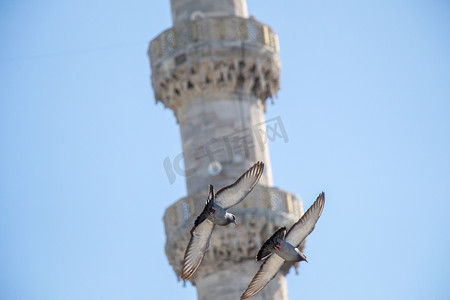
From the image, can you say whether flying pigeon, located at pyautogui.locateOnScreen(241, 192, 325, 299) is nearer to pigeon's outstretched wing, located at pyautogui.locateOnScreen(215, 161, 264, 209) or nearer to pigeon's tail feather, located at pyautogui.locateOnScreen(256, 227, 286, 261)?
pigeon's tail feather, located at pyautogui.locateOnScreen(256, 227, 286, 261)

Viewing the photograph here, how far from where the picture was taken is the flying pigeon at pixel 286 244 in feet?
86.6

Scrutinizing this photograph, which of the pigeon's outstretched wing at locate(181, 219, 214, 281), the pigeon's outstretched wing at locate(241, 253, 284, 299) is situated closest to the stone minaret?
the pigeon's outstretched wing at locate(241, 253, 284, 299)

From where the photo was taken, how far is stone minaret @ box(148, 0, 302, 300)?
41.1m

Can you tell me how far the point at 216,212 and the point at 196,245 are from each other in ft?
4.99

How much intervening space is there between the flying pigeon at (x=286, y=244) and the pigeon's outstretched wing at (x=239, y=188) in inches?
31.5

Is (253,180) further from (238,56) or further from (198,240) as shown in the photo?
(238,56)

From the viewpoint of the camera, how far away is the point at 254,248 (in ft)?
135

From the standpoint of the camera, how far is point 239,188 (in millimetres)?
26141

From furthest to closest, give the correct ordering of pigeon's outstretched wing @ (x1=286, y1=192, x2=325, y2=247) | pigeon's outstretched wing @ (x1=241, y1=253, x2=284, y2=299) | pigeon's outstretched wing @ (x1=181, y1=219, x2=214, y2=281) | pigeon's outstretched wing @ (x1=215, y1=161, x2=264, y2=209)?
1. pigeon's outstretched wing @ (x1=241, y1=253, x2=284, y2=299)
2. pigeon's outstretched wing @ (x1=181, y1=219, x2=214, y2=281)
3. pigeon's outstretched wing @ (x1=286, y1=192, x2=325, y2=247)
4. pigeon's outstretched wing @ (x1=215, y1=161, x2=264, y2=209)

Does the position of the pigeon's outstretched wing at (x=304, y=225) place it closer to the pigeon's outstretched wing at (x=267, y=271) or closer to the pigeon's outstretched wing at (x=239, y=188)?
the pigeon's outstretched wing at (x=267, y=271)

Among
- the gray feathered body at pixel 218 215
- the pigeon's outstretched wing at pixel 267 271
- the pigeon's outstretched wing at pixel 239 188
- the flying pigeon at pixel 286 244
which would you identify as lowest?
the pigeon's outstretched wing at pixel 267 271

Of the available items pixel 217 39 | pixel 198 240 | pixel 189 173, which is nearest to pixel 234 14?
pixel 217 39

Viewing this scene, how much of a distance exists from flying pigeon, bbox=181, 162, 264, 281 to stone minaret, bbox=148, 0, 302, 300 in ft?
44.5

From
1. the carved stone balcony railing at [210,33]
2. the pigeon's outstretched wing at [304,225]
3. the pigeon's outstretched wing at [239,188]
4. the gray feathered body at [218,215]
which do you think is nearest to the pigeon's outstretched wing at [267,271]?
the pigeon's outstretched wing at [304,225]
